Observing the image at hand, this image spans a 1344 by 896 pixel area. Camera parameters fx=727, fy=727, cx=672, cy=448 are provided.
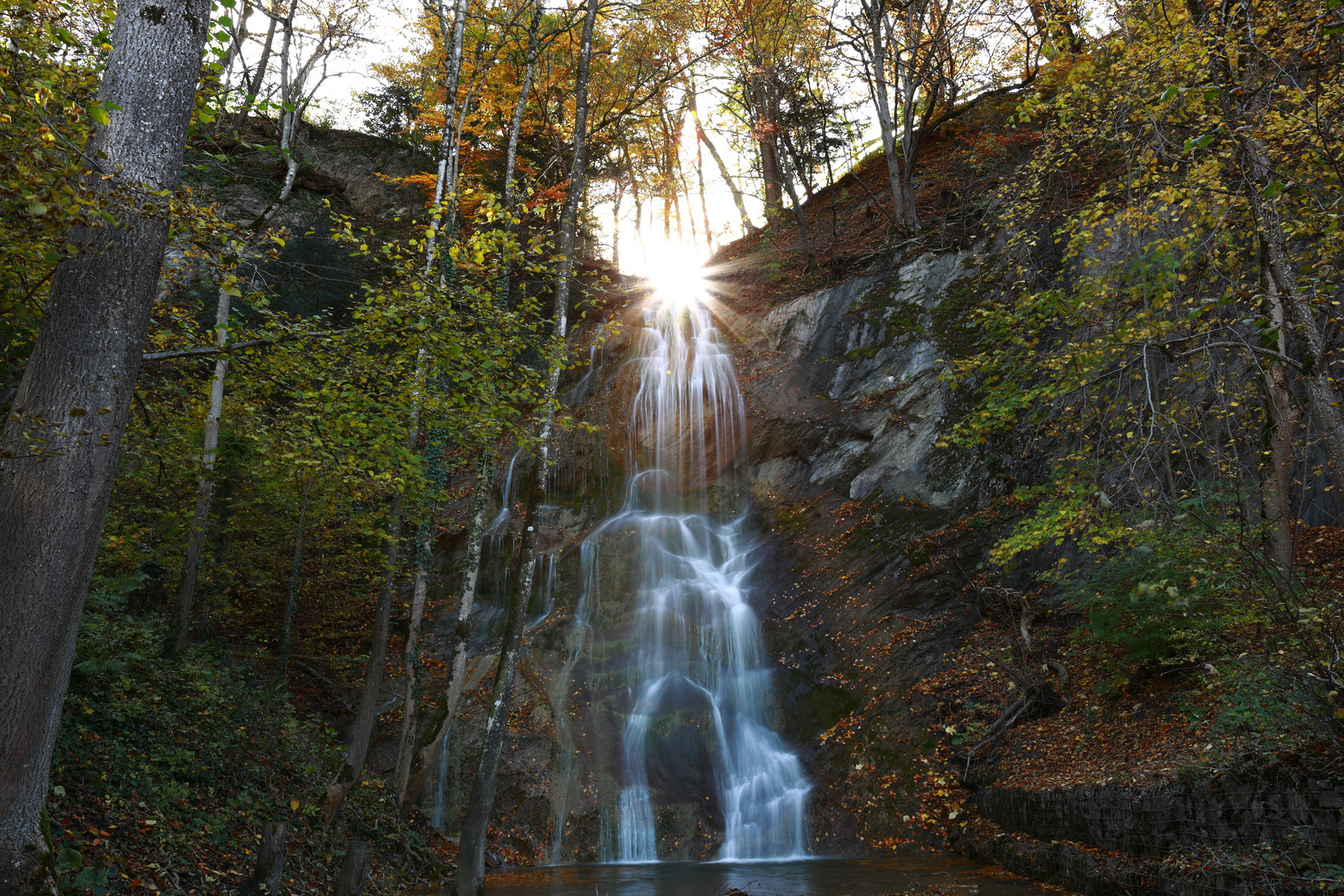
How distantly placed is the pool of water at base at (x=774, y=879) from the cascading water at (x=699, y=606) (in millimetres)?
933

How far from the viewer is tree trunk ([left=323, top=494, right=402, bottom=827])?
26.3 ft

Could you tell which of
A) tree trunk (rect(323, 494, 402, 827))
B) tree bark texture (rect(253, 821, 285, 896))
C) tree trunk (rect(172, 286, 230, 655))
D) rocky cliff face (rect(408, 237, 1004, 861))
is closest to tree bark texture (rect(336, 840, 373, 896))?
tree bark texture (rect(253, 821, 285, 896))

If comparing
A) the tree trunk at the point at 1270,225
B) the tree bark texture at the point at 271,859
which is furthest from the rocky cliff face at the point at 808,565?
the tree trunk at the point at 1270,225

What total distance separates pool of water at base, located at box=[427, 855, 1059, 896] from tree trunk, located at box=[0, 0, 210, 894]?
5.62 m

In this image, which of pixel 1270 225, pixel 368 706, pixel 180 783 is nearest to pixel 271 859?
pixel 180 783

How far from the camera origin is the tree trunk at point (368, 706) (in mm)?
8031

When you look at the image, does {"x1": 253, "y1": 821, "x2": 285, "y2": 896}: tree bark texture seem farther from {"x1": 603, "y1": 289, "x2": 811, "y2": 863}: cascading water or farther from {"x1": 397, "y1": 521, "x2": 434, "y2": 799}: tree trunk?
{"x1": 603, "y1": 289, "x2": 811, "y2": 863}: cascading water

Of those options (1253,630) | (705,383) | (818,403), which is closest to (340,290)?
(705,383)

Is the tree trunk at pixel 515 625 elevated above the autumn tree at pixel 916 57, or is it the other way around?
the autumn tree at pixel 916 57

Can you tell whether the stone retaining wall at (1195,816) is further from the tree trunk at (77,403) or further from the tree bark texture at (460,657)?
the tree trunk at (77,403)

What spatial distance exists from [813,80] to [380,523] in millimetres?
16838

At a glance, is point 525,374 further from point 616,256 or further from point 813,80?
point 616,256

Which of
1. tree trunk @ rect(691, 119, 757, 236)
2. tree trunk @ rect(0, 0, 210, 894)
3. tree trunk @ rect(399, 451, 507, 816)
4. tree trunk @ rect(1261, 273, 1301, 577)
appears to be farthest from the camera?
tree trunk @ rect(691, 119, 757, 236)

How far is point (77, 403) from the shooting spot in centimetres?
430
